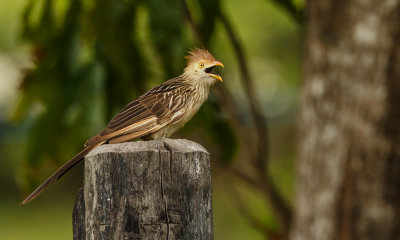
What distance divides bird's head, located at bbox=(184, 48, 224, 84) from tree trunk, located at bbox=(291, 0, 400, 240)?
1.95m

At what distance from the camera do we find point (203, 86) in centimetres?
474

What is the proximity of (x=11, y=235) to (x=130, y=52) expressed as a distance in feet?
34.7

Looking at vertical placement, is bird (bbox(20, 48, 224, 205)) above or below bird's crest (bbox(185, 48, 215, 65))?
below

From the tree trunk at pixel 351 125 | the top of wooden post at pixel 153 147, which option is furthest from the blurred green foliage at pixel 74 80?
the top of wooden post at pixel 153 147

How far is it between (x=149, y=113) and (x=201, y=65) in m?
0.62

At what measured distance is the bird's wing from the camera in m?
3.99

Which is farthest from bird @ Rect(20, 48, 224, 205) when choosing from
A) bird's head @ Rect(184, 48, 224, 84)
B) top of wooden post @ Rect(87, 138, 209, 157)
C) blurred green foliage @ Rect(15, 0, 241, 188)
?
blurred green foliage @ Rect(15, 0, 241, 188)

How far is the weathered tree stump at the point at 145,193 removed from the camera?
296 centimetres

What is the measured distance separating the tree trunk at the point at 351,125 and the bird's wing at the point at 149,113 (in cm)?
214

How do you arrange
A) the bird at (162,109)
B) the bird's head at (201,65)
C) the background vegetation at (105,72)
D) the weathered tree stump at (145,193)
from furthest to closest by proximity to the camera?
the background vegetation at (105,72)
the bird's head at (201,65)
the bird at (162,109)
the weathered tree stump at (145,193)

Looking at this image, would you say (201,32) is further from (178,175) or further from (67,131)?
(178,175)

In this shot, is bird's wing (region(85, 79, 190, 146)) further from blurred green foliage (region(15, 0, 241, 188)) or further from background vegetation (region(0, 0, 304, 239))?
blurred green foliage (region(15, 0, 241, 188))

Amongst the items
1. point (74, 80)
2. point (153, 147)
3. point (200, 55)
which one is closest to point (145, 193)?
point (153, 147)

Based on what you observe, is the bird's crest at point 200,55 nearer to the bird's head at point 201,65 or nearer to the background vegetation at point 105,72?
the bird's head at point 201,65
